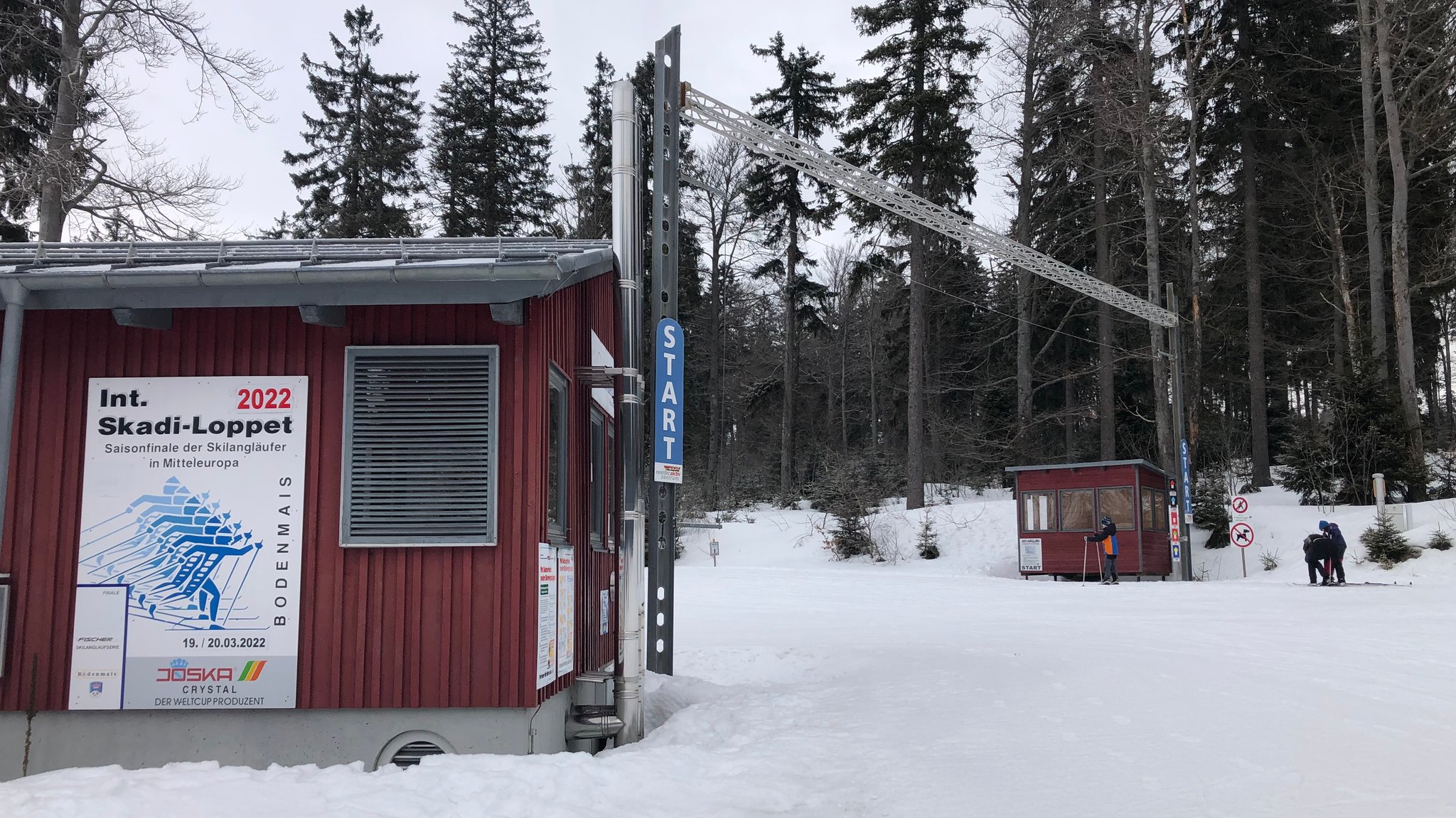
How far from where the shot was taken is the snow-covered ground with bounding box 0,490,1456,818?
5.55m

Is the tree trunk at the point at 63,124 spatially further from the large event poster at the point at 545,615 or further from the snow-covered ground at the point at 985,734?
the large event poster at the point at 545,615

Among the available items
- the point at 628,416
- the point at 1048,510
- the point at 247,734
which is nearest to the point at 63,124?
the point at 628,416

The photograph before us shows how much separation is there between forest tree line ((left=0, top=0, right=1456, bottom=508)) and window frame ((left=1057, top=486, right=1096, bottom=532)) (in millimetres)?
2546

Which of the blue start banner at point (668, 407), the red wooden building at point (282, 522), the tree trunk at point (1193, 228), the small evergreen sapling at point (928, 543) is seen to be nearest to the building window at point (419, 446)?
the red wooden building at point (282, 522)

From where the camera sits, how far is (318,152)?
3703 cm

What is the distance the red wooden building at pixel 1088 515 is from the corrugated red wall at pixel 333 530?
20.1m

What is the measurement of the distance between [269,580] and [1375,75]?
33776mm

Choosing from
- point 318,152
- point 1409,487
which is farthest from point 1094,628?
point 318,152

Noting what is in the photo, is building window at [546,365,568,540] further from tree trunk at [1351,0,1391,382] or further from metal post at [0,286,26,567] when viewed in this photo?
tree trunk at [1351,0,1391,382]

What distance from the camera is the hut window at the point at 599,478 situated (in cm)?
890

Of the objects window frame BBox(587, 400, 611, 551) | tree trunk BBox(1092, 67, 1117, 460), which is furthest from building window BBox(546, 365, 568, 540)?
tree trunk BBox(1092, 67, 1117, 460)

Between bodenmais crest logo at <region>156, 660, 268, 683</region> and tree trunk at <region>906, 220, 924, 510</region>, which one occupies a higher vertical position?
tree trunk at <region>906, 220, 924, 510</region>

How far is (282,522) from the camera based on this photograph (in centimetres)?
647

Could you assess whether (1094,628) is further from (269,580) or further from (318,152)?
(318,152)
